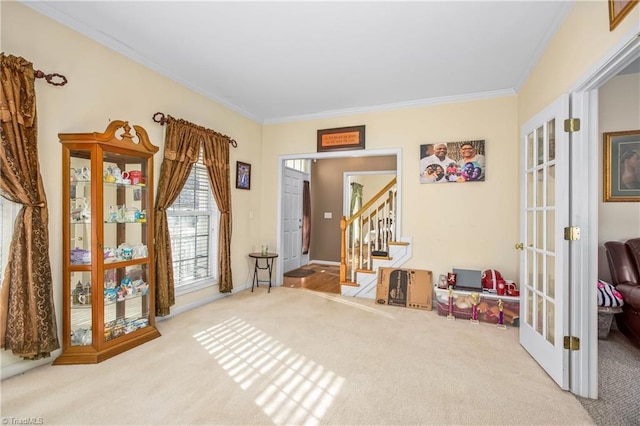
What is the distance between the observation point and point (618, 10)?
1.52 m

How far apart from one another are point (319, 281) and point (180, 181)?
118 inches

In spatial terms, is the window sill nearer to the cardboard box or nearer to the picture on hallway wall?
the cardboard box

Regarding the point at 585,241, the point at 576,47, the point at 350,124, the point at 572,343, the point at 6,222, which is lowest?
the point at 572,343

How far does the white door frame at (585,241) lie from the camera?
194cm

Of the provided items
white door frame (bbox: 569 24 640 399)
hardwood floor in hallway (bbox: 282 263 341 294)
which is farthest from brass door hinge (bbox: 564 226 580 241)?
hardwood floor in hallway (bbox: 282 263 341 294)

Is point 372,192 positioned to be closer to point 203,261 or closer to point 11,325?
point 203,261

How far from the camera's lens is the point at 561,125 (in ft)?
6.81

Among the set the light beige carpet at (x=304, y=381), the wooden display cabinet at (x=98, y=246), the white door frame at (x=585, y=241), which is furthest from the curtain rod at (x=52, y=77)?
the white door frame at (x=585, y=241)

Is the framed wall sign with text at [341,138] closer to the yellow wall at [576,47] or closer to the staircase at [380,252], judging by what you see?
the staircase at [380,252]

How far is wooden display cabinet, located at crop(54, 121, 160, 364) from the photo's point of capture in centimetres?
238

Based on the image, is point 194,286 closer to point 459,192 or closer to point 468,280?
point 468,280

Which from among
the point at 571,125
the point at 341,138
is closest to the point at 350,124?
the point at 341,138

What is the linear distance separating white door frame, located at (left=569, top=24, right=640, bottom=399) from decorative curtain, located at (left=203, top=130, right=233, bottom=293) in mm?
3653

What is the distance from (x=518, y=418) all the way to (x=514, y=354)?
97cm
